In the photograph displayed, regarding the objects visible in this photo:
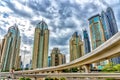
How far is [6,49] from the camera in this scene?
4508 inches

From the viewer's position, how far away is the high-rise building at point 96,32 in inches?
5640

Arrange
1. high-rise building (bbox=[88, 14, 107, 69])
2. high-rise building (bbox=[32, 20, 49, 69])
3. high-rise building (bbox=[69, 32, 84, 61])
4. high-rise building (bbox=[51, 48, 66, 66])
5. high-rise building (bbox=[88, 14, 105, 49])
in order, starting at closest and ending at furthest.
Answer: high-rise building (bbox=[32, 20, 49, 69]) → high-rise building (bbox=[88, 14, 107, 69]) → high-rise building (bbox=[88, 14, 105, 49]) → high-rise building (bbox=[69, 32, 84, 61]) → high-rise building (bbox=[51, 48, 66, 66])

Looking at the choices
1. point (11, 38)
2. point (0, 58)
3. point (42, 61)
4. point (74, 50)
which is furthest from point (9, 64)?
point (74, 50)

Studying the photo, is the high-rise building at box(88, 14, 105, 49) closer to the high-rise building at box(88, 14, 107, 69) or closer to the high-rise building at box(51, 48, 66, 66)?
the high-rise building at box(88, 14, 107, 69)

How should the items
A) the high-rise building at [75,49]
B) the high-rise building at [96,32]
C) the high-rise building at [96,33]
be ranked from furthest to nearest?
the high-rise building at [75,49], the high-rise building at [96,32], the high-rise building at [96,33]

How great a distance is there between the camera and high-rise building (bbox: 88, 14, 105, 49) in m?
143

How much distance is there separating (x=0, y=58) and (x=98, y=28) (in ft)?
339

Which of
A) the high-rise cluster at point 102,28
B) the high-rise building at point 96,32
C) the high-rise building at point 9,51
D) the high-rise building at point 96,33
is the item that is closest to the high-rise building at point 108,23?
the high-rise cluster at point 102,28

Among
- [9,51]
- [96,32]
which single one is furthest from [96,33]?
[9,51]

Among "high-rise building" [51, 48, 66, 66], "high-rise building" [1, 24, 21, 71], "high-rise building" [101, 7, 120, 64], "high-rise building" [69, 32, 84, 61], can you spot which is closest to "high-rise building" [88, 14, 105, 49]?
"high-rise building" [101, 7, 120, 64]

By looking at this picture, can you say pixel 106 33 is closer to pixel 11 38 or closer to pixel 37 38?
pixel 37 38

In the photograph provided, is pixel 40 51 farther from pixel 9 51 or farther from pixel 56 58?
pixel 56 58

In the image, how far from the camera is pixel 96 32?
147750mm

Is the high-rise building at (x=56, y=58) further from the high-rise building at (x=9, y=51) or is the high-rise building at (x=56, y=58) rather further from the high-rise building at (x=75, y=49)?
the high-rise building at (x=9, y=51)
